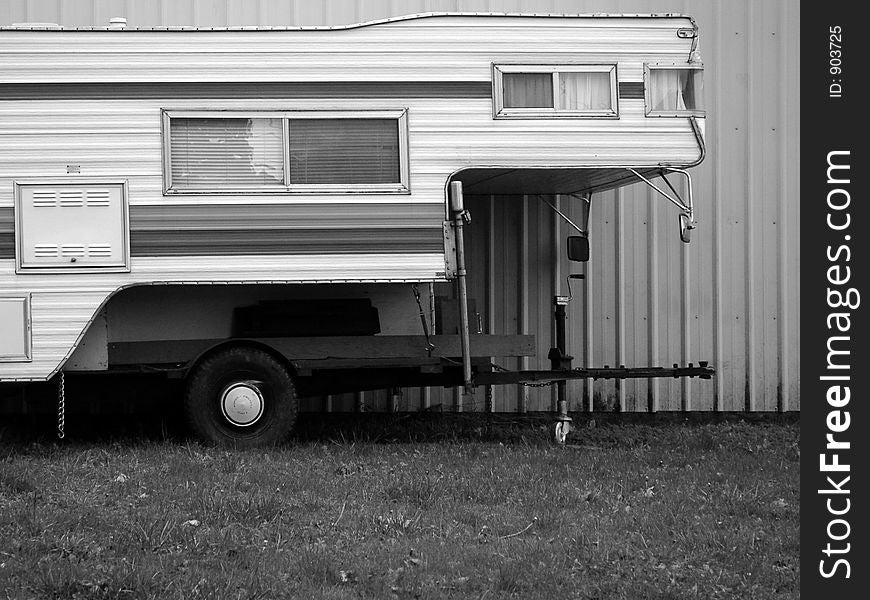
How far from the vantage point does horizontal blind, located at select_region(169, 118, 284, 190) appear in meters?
8.66

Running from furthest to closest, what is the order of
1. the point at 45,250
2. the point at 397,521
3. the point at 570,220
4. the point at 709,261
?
the point at 709,261 → the point at 570,220 → the point at 45,250 → the point at 397,521

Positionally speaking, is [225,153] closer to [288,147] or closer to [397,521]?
[288,147]

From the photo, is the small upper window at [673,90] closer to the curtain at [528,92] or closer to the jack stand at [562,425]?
the curtain at [528,92]

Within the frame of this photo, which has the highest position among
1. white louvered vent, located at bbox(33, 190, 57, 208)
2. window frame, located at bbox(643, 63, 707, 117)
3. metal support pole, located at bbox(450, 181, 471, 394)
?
window frame, located at bbox(643, 63, 707, 117)

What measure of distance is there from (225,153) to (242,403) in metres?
1.95

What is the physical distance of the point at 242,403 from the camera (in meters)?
8.78

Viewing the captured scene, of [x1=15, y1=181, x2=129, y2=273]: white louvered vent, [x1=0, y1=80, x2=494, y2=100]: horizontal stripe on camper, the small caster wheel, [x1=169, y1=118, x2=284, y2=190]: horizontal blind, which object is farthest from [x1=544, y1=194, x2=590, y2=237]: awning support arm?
[x1=15, y1=181, x2=129, y2=273]: white louvered vent

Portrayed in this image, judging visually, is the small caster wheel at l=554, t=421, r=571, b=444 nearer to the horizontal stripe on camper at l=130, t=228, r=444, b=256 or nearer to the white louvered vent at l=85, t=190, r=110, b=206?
the horizontal stripe on camper at l=130, t=228, r=444, b=256

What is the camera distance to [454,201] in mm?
8648

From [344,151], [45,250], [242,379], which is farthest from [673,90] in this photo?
[45,250]

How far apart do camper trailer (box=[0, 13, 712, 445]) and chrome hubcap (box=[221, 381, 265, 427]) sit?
18 millimetres

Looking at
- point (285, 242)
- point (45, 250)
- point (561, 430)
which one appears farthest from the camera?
point (561, 430)

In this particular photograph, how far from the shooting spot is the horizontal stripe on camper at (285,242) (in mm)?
8570
